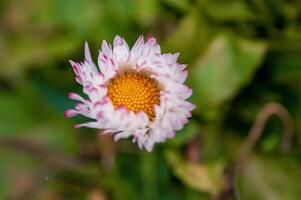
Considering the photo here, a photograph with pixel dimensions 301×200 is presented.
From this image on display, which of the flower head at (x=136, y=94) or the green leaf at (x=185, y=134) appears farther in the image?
the green leaf at (x=185, y=134)

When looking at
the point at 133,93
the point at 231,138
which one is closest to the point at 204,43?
the point at 231,138

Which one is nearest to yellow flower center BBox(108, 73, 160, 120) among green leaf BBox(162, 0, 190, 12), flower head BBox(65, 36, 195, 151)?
flower head BBox(65, 36, 195, 151)

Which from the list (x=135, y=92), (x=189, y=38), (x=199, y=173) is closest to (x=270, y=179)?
(x=199, y=173)

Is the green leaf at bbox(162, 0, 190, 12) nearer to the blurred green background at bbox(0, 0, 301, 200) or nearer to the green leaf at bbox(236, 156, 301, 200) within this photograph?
the blurred green background at bbox(0, 0, 301, 200)

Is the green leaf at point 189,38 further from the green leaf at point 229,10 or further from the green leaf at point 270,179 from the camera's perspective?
the green leaf at point 270,179

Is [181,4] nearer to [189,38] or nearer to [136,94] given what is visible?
[189,38]

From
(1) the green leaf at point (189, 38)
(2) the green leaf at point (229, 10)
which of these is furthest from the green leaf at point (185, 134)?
(2) the green leaf at point (229, 10)

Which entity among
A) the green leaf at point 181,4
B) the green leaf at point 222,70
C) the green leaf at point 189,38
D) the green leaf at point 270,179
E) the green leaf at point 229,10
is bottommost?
the green leaf at point 270,179

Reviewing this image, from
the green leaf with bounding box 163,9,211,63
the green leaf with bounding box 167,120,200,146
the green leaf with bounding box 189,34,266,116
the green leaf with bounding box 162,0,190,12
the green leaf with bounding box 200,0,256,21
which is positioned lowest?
the green leaf with bounding box 167,120,200,146
